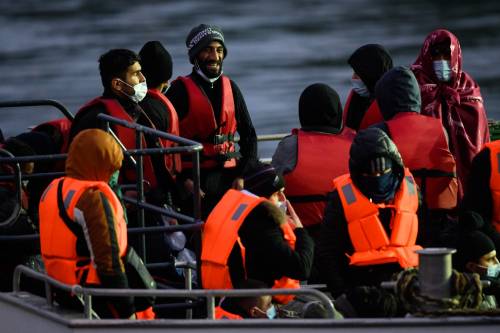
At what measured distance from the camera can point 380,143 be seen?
226 inches

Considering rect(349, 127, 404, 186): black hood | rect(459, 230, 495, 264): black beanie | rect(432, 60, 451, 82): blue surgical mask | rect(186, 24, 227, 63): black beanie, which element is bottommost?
→ rect(459, 230, 495, 264): black beanie

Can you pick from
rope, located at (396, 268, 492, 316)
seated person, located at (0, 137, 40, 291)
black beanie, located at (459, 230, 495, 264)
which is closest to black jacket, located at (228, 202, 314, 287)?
rope, located at (396, 268, 492, 316)

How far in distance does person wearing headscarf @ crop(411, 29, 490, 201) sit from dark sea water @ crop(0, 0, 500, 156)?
12365 mm

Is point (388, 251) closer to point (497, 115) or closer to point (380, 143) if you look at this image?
point (380, 143)

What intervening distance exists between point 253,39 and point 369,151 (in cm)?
2382

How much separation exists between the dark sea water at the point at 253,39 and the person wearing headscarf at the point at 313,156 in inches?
508

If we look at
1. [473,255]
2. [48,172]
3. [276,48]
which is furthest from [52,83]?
[473,255]

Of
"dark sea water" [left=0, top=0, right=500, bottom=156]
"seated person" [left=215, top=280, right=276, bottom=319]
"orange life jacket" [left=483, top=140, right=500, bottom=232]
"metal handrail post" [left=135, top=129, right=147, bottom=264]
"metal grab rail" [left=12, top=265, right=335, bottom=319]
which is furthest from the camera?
"dark sea water" [left=0, top=0, right=500, bottom=156]

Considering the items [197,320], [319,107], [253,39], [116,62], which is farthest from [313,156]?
[253,39]

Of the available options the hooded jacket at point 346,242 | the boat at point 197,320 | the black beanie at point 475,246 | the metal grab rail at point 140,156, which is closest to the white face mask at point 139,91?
the metal grab rail at point 140,156

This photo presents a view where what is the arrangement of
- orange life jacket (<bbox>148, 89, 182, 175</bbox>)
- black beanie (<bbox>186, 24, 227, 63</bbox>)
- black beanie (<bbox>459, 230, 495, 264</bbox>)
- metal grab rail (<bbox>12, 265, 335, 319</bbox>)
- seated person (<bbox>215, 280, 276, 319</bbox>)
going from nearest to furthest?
metal grab rail (<bbox>12, 265, 335, 319</bbox>) < seated person (<bbox>215, 280, 276, 319</bbox>) < black beanie (<bbox>459, 230, 495, 264</bbox>) < orange life jacket (<bbox>148, 89, 182, 175</bbox>) < black beanie (<bbox>186, 24, 227, 63</bbox>)

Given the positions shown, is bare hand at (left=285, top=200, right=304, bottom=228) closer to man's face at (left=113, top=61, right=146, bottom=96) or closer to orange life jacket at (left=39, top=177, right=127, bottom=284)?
orange life jacket at (left=39, top=177, right=127, bottom=284)

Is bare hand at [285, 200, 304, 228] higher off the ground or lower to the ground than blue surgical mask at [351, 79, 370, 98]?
lower

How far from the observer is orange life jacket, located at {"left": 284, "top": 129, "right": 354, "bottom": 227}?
678 cm
